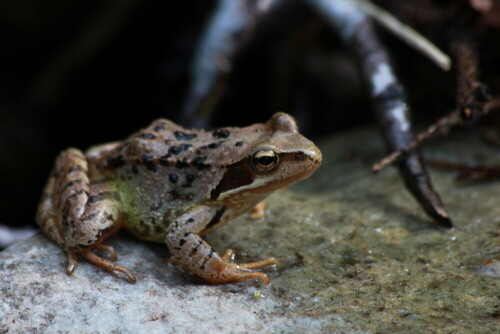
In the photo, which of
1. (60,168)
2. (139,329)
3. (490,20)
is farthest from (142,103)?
(139,329)

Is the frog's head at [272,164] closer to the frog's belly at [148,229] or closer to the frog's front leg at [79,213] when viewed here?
the frog's belly at [148,229]

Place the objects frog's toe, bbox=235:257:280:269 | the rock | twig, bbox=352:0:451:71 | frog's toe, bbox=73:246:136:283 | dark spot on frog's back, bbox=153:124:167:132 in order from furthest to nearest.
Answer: twig, bbox=352:0:451:71, dark spot on frog's back, bbox=153:124:167:132, frog's toe, bbox=235:257:280:269, frog's toe, bbox=73:246:136:283, the rock

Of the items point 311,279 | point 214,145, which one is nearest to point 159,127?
point 214,145

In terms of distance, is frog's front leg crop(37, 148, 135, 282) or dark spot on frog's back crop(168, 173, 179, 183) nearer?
frog's front leg crop(37, 148, 135, 282)

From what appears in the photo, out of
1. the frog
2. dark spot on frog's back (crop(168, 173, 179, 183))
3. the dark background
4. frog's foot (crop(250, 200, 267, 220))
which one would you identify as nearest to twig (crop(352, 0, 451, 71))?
the dark background

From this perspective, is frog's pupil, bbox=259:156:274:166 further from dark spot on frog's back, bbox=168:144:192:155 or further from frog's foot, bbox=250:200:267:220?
frog's foot, bbox=250:200:267:220

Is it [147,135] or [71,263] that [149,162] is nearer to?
[147,135]

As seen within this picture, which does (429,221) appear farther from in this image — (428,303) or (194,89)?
(194,89)
